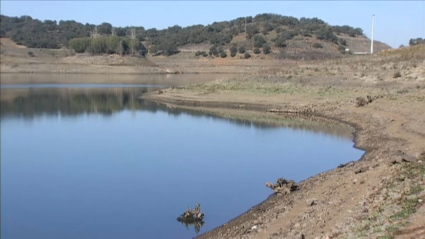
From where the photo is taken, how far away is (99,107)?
36.0 m

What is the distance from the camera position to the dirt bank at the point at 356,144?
27.4 ft

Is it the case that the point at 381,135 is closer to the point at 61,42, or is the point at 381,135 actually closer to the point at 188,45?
the point at 188,45

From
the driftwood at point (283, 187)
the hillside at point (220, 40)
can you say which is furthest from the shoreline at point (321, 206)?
the hillside at point (220, 40)

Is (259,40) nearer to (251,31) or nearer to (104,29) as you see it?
(251,31)

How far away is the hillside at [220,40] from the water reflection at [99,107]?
47.1 metres

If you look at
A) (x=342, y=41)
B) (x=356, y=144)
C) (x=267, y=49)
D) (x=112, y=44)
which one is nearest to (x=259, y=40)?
(x=267, y=49)

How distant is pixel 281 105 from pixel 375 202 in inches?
902

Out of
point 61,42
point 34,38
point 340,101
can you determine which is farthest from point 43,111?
point 61,42

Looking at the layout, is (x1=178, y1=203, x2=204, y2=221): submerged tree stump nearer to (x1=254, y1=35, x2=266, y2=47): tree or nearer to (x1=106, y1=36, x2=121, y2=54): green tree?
(x1=106, y1=36, x2=121, y2=54): green tree

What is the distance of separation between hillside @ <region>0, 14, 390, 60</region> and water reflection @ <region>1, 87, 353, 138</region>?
4708 cm

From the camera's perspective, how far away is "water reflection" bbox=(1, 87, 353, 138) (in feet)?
85.3

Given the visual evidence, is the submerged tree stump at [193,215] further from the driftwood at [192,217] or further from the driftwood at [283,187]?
the driftwood at [283,187]

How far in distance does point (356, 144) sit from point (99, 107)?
817 inches

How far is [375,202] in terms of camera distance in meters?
8.99
